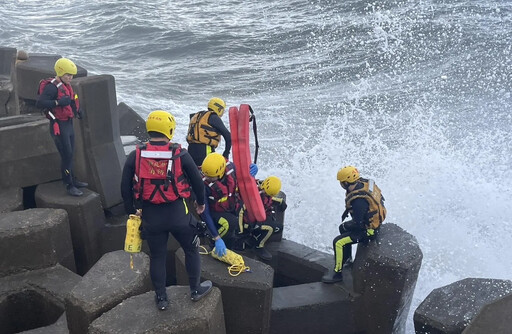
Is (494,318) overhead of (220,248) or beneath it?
overhead

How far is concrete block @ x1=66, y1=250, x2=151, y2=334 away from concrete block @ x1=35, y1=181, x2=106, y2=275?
3.95 ft

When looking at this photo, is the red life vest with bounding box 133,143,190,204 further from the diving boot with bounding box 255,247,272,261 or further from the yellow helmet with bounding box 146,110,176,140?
the diving boot with bounding box 255,247,272,261

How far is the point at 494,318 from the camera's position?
347cm

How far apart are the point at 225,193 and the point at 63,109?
2068 mm

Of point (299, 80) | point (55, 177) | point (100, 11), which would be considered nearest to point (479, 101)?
point (299, 80)

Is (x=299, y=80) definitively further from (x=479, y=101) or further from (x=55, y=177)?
(x=55, y=177)

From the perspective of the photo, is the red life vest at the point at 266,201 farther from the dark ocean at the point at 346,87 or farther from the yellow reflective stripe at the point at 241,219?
the dark ocean at the point at 346,87

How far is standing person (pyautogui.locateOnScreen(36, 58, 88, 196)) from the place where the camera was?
19.3ft

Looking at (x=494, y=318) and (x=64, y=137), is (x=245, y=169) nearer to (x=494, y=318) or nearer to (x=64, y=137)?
(x=64, y=137)

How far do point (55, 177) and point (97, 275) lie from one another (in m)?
2.35

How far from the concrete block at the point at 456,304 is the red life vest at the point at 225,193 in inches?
81.6

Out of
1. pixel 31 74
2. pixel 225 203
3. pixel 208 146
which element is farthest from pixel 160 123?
pixel 31 74

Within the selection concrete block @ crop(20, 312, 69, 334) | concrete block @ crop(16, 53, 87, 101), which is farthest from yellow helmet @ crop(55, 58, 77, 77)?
concrete block @ crop(20, 312, 69, 334)

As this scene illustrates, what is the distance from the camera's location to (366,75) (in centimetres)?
1627
